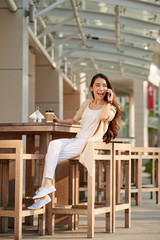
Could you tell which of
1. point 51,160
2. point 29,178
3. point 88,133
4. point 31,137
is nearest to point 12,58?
point 31,137

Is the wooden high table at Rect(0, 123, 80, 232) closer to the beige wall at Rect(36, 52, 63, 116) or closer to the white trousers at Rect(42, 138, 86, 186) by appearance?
the white trousers at Rect(42, 138, 86, 186)

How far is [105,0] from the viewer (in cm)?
938

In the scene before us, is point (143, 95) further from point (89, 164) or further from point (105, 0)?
point (89, 164)

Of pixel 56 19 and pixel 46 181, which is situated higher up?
pixel 56 19

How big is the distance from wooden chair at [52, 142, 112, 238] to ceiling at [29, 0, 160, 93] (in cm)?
504

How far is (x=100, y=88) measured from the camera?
16.2 ft

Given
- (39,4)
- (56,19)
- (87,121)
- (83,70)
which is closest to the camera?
(87,121)

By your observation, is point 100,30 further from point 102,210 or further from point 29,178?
point 102,210

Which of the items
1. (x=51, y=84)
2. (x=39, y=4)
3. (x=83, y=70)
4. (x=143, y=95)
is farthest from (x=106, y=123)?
(x=143, y=95)

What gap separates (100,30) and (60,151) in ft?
27.4

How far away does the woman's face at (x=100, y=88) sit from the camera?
16.2 ft

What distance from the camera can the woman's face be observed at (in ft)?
16.2

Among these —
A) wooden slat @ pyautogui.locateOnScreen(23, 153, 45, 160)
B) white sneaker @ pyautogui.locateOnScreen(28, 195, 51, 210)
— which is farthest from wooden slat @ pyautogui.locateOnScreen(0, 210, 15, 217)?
wooden slat @ pyautogui.locateOnScreen(23, 153, 45, 160)

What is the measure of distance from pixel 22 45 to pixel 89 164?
516 cm
